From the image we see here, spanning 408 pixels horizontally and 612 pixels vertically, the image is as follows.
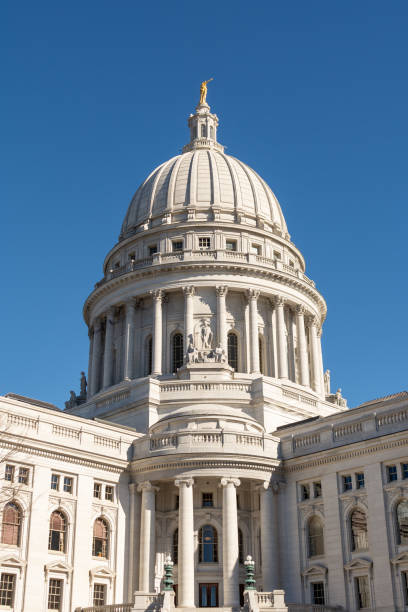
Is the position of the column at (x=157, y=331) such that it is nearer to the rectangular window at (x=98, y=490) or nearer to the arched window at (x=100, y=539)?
the rectangular window at (x=98, y=490)

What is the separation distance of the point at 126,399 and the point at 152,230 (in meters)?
19.5

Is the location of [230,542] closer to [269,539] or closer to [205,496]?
[269,539]

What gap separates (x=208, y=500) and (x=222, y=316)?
70.6ft

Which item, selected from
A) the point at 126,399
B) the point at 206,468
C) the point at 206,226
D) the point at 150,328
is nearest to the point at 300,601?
the point at 206,468

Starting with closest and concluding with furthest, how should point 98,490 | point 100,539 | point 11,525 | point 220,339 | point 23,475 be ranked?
point 11,525
point 23,475
point 100,539
point 98,490
point 220,339

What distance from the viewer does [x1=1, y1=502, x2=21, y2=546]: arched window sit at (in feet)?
151

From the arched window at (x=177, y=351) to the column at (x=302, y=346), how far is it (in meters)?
11.6

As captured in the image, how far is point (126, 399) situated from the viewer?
2596 inches

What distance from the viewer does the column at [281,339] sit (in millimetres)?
71438


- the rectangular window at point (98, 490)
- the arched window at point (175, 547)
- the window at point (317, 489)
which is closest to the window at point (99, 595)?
the arched window at point (175, 547)

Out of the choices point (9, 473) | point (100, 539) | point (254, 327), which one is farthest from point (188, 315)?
point (9, 473)

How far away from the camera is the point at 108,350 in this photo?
75.0 metres

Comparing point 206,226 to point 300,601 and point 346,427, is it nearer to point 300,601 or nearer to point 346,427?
point 346,427

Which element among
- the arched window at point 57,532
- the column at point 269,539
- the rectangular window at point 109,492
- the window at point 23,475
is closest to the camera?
the window at point 23,475
